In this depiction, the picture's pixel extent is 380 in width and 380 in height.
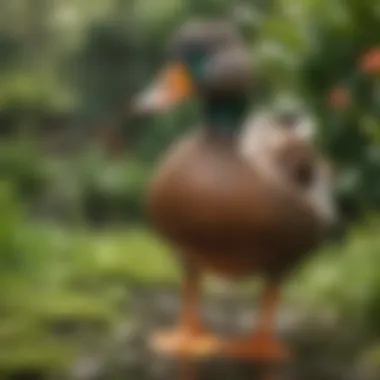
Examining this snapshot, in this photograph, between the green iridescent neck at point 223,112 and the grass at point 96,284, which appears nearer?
the green iridescent neck at point 223,112

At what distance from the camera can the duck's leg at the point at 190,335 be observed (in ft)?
2.79

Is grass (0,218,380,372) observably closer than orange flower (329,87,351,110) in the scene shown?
Yes

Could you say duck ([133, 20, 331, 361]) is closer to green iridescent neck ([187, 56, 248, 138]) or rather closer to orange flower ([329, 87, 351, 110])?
green iridescent neck ([187, 56, 248, 138])

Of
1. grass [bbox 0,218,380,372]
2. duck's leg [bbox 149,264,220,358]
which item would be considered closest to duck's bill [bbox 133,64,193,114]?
duck's leg [bbox 149,264,220,358]

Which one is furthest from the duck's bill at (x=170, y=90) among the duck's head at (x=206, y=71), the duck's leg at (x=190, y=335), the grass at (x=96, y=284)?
the grass at (x=96, y=284)

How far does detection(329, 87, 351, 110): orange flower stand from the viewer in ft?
3.55

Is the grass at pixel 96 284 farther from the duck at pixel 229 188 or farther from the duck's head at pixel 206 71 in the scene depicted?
the duck's head at pixel 206 71

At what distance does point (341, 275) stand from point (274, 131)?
0.26 metres

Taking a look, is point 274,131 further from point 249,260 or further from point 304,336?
point 304,336

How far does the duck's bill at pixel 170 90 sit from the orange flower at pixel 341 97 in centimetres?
31

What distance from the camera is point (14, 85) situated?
1484mm

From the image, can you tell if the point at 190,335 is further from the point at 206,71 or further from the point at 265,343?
the point at 206,71

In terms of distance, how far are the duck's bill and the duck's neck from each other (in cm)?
2

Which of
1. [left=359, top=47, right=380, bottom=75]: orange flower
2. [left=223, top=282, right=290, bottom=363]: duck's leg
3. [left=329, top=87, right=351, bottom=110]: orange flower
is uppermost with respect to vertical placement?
[left=329, top=87, right=351, bottom=110]: orange flower
